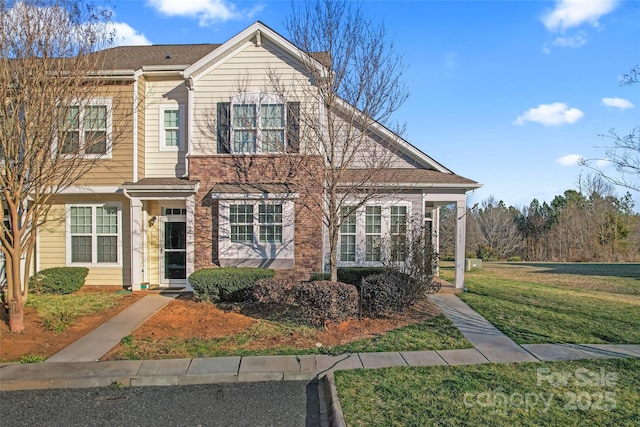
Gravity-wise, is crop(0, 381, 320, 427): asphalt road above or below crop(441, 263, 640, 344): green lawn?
below

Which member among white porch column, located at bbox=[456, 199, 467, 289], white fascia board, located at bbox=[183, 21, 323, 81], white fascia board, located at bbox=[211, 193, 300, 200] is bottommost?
white porch column, located at bbox=[456, 199, 467, 289]

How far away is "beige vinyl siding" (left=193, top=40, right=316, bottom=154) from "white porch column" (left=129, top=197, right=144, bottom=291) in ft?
7.88

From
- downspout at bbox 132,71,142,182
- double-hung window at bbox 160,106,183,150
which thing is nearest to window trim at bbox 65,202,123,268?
downspout at bbox 132,71,142,182

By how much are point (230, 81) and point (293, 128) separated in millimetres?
2626

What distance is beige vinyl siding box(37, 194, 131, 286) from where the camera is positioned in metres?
12.7

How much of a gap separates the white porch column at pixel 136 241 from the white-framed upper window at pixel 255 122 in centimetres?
337

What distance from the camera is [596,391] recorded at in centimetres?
525

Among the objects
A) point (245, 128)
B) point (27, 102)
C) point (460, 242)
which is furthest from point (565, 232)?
point (27, 102)

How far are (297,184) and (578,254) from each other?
96.1 feet

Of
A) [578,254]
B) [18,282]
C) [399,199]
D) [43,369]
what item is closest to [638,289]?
[399,199]

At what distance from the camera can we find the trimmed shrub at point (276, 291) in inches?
356

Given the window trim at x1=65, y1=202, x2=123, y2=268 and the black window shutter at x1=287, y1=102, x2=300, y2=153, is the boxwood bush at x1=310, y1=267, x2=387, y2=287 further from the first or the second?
the window trim at x1=65, y1=202, x2=123, y2=268

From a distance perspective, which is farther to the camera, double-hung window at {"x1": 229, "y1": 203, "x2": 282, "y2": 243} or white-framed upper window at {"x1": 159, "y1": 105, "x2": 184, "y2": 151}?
white-framed upper window at {"x1": 159, "y1": 105, "x2": 184, "y2": 151}

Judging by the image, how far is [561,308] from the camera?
1001 centimetres
